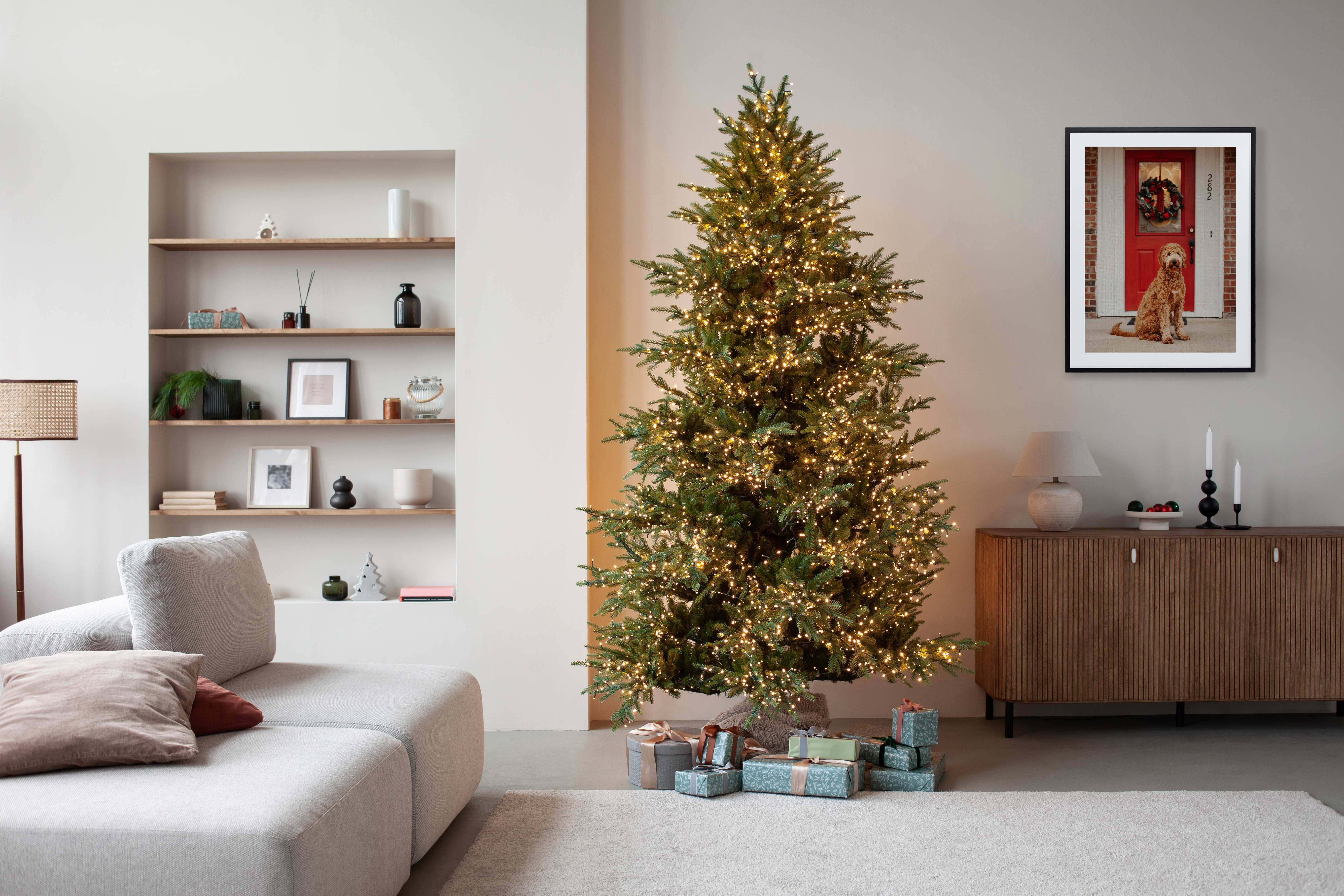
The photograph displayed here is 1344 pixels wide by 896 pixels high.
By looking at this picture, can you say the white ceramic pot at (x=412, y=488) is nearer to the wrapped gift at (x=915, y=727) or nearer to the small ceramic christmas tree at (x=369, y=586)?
the small ceramic christmas tree at (x=369, y=586)

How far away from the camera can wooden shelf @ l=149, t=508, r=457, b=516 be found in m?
3.83

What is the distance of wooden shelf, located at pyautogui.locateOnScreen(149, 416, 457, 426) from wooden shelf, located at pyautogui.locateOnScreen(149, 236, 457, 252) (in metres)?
0.75

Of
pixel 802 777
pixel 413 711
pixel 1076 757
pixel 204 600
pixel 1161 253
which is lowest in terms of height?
pixel 1076 757

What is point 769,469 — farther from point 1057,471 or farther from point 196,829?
point 196,829

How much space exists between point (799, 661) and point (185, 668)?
1889mm

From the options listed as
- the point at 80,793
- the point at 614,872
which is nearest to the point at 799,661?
the point at 614,872

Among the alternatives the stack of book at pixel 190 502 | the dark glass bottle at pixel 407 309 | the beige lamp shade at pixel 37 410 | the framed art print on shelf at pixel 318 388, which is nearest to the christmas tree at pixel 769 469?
the dark glass bottle at pixel 407 309

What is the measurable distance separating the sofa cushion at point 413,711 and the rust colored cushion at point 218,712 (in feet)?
0.31

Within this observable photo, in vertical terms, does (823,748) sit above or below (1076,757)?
above

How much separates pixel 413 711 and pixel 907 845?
1.42m

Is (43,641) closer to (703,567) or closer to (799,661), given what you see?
(703,567)

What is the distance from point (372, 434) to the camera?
13.4ft

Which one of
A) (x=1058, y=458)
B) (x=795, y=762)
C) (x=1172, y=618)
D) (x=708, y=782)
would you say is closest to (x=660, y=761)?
(x=708, y=782)

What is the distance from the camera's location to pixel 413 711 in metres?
2.48
